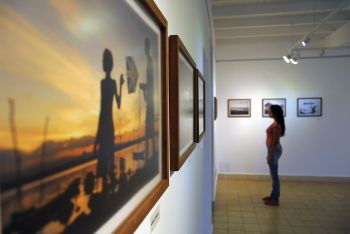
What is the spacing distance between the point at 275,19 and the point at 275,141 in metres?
Result: 2.36

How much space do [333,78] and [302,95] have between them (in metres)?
0.79

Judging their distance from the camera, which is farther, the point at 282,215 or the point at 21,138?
the point at 282,215

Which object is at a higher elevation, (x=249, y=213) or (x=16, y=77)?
(x=16, y=77)

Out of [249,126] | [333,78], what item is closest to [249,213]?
[249,126]

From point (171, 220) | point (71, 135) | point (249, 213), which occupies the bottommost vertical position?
point (249, 213)

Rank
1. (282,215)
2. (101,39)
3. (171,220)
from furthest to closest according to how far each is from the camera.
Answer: (282,215) < (171,220) < (101,39)

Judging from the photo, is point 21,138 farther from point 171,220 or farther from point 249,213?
point 249,213

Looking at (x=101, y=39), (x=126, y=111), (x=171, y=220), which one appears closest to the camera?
(x=101, y=39)

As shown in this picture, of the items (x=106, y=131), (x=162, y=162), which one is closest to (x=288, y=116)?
(x=162, y=162)

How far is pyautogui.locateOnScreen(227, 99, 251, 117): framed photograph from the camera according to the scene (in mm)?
7301

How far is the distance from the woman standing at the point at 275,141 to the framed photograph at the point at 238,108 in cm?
199

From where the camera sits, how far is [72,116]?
45cm

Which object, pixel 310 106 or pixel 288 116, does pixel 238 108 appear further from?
pixel 310 106

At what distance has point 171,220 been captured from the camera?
1.32 m
